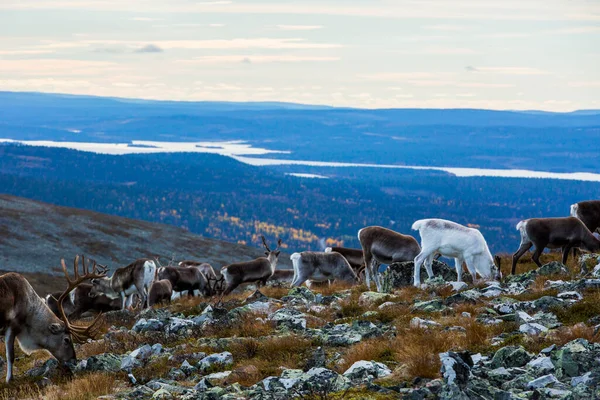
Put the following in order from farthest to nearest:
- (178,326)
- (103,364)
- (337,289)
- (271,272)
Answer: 1. (271,272)
2. (337,289)
3. (178,326)
4. (103,364)

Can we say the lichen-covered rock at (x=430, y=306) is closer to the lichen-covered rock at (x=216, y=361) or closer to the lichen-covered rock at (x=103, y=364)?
the lichen-covered rock at (x=216, y=361)

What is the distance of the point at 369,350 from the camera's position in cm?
1297

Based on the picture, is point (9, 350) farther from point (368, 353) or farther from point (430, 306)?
point (430, 306)

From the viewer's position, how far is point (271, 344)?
14141mm

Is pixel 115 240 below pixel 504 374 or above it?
below

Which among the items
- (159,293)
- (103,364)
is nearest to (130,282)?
(159,293)

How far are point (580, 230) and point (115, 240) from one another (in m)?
117

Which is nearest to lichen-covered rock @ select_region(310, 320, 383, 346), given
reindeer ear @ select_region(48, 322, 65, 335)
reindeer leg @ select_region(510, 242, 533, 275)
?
reindeer ear @ select_region(48, 322, 65, 335)

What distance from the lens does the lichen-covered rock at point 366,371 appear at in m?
11.6

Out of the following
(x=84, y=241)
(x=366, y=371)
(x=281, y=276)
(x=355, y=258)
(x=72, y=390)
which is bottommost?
(x=84, y=241)

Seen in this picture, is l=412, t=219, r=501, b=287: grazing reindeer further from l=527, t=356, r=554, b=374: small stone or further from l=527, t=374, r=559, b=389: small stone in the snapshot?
l=527, t=374, r=559, b=389: small stone

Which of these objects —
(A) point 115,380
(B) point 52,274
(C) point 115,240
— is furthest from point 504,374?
(C) point 115,240

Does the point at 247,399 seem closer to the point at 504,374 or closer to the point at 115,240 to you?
the point at 504,374

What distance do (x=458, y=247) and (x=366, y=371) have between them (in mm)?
11453
